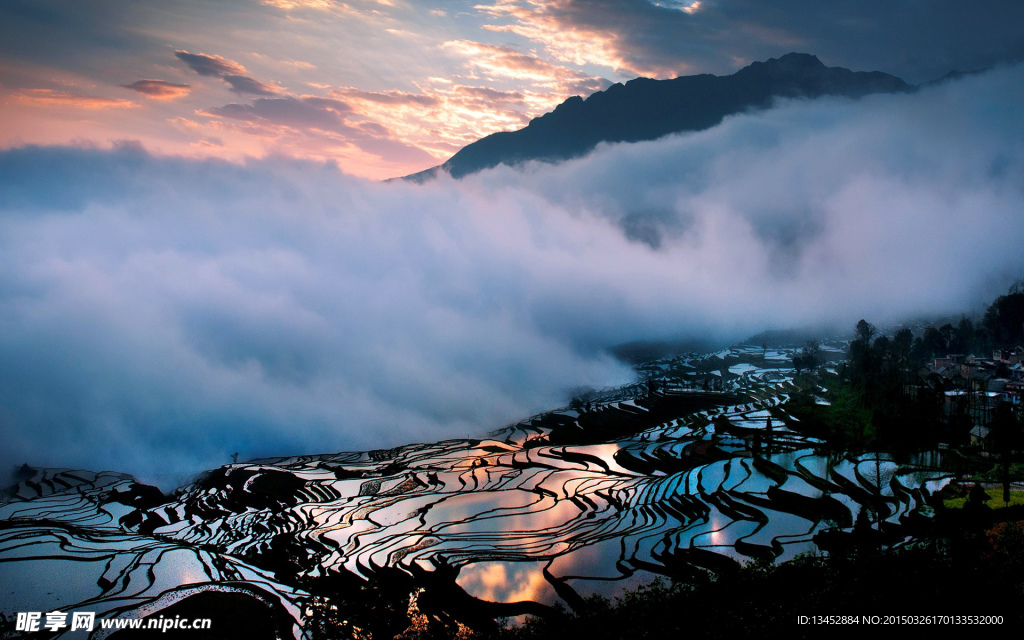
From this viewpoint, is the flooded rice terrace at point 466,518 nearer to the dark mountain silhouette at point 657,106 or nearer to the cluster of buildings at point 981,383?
the cluster of buildings at point 981,383

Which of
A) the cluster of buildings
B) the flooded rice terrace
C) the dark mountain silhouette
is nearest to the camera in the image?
the flooded rice terrace

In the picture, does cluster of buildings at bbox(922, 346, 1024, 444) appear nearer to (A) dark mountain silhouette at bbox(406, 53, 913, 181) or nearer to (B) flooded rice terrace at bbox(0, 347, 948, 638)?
(B) flooded rice terrace at bbox(0, 347, 948, 638)

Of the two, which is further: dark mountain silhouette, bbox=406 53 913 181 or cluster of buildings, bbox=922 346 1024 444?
dark mountain silhouette, bbox=406 53 913 181

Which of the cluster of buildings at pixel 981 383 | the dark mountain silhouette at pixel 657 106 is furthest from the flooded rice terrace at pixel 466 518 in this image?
the dark mountain silhouette at pixel 657 106

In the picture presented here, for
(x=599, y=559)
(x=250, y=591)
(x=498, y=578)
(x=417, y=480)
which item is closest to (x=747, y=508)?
(x=599, y=559)

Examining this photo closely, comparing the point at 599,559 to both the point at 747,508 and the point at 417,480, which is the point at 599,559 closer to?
the point at 747,508

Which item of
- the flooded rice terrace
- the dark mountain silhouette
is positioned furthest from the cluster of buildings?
the dark mountain silhouette

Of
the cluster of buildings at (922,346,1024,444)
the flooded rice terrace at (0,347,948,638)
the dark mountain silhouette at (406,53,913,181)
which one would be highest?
the dark mountain silhouette at (406,53,913,181)
